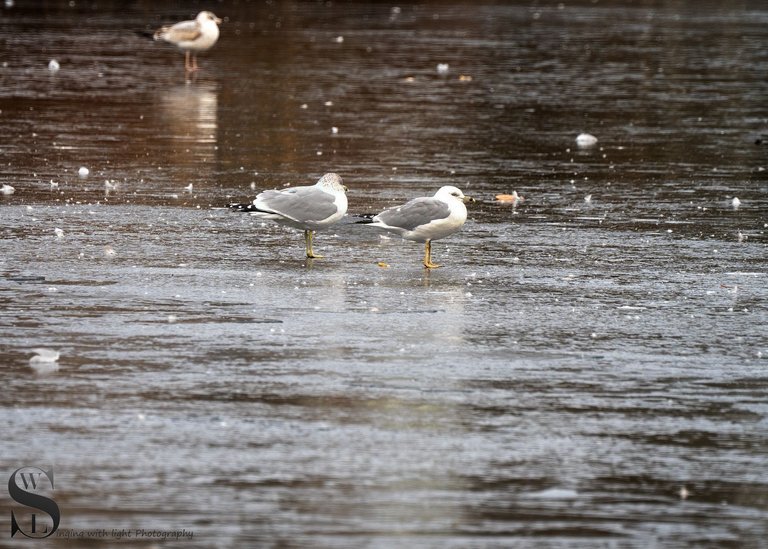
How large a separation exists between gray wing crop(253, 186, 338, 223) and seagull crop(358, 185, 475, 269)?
1.00 ft

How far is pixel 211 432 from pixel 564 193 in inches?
300

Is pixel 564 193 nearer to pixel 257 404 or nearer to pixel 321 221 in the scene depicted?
pixel 321 221

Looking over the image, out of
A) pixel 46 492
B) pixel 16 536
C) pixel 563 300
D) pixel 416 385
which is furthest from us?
pixel 563 300

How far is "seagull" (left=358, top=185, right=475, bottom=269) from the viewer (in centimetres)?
1037

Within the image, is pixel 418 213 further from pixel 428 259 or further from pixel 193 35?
pixel 193 35

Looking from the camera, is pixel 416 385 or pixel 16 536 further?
pixel 416 385

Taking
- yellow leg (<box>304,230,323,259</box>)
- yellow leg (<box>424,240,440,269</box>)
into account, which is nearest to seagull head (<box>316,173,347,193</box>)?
yellow leg (<box>304,230,323,259</box>)

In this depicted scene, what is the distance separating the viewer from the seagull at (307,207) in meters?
10.6

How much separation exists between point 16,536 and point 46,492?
15.1 inches

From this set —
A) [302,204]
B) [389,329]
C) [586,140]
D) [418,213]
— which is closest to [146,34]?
[586,140]

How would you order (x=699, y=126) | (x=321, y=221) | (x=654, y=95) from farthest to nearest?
(x=654, y=95)
(x=699, y=126)
(x=321, y=221)

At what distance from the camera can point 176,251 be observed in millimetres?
10633

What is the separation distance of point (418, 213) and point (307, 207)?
796mm

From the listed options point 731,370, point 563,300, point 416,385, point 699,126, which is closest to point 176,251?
point 563,300
